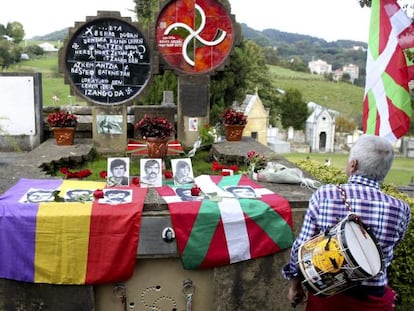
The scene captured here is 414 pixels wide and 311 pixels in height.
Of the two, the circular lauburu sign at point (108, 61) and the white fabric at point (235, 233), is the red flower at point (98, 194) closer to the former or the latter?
the white fabric at point (235, 233)

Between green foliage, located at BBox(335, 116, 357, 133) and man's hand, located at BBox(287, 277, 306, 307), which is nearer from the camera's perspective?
man's hand, located at BBox(287, 277, 306, 307)

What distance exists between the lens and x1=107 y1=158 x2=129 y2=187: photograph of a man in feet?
18.4

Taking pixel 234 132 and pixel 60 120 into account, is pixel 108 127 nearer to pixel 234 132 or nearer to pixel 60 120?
pixel 60 120

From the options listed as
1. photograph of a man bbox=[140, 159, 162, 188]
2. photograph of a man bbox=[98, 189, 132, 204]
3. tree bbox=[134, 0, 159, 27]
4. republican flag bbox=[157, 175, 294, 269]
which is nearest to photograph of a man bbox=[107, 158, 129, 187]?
photograph of a man bbox=[140, 159, 162, 188]

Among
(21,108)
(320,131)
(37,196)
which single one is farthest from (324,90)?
(37,196)

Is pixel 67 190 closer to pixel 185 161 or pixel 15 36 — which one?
pixel 185 161

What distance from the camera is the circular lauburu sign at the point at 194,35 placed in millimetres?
8805

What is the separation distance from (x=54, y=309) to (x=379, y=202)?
116 inches

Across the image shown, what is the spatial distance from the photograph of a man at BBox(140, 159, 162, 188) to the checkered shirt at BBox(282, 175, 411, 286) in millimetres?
2865

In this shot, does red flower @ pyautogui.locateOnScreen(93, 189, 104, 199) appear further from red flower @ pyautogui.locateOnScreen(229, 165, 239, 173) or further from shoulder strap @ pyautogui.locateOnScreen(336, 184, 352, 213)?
red flower @ pyautogui.locateOnScreen(229, 165, 239, 173)

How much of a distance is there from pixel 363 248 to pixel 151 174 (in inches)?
129

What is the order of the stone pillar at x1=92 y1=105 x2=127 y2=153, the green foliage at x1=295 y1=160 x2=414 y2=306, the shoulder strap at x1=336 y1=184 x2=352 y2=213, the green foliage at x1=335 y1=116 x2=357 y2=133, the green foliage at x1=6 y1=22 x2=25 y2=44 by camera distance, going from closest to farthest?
1. the shoulder strap at x1=336 y1=184 x2=352 y2=213
2. the green foliage at x1=295 y1=160 x2=414 y2=306
3. the stone pillar at x1=92 y1=105 x2=127 y2=153
4. the green foliage at x1=335 y1=116 x2=357 y2=133
5. the green foliage at x1=6 y1=22 x2=25 y2=44

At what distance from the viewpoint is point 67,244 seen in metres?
4.23

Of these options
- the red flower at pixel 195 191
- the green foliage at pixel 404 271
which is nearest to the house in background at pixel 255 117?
the green foliage at pixel 404 271
